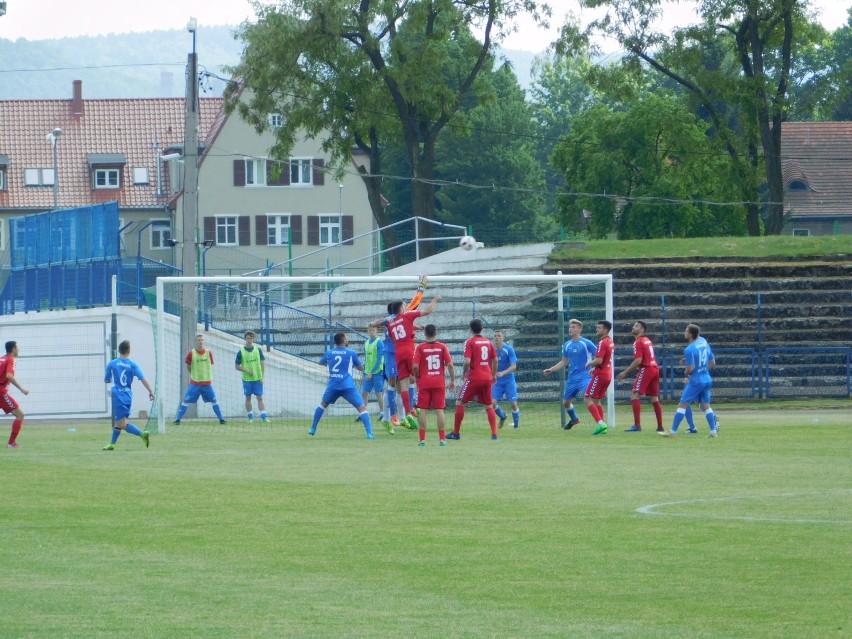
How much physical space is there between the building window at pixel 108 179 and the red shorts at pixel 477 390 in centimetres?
5603

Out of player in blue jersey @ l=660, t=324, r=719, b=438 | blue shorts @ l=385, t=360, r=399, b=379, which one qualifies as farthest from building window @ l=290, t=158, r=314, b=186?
player in blue jersey @ l=660, t=324, r=719, b=438

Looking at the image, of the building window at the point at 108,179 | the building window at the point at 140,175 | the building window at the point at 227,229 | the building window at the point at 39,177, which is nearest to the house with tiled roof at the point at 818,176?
the building window at the point at 227,229

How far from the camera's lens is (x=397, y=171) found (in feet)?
254

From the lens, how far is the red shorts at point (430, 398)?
20.3 metres

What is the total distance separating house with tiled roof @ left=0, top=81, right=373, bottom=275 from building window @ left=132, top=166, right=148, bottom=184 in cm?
7

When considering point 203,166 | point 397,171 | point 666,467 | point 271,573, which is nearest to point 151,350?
point 666,467

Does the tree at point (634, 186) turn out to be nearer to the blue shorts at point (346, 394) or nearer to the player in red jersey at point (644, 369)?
the player in red jersey at point (644, 369)

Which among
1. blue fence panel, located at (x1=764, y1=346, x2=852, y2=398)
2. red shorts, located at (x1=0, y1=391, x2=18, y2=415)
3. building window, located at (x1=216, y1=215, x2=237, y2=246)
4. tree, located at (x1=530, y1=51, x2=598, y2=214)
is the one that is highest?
tree, located at (x1=530, y1=51, x2=598, y2=214)

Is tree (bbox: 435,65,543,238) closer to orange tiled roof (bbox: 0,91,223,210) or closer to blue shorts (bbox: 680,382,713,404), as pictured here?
orange tiled roof (bbox: 0,91,223,210)

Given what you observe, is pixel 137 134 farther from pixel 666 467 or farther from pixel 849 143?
pixel 666 467

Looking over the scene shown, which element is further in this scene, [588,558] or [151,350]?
[151,350]

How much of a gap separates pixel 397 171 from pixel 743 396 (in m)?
45.6

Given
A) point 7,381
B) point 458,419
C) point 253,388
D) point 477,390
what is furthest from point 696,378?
point 7,381

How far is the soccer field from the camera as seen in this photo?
Answer: 775cm
